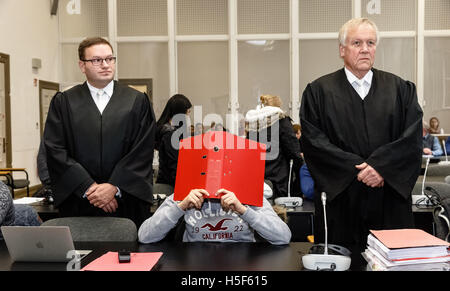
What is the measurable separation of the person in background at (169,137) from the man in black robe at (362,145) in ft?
5.49

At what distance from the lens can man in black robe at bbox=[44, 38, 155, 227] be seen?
2.50 meters

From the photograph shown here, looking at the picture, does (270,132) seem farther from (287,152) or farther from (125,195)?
(125,195)

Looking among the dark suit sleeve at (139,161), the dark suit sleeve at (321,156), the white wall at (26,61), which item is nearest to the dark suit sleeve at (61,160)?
the dark suit sleeve at (139,161)

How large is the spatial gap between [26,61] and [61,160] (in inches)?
249

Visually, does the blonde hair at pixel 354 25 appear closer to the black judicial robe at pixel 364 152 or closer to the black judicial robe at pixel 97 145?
the black judicial robe at pixel 364 152

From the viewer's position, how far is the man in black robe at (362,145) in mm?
2332

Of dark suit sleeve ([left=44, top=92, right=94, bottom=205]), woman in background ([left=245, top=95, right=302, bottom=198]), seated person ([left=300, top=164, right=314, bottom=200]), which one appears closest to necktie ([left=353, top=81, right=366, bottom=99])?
seated person ([left=300, top=164, right=314, bottom=200])

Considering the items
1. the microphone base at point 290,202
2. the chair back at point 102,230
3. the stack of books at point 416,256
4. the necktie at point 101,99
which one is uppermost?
the necktie at point 101,99

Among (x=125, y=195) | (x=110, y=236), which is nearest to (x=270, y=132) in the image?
(x=125, y=195)

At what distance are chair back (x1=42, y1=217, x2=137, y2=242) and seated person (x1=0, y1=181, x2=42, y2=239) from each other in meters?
0.10

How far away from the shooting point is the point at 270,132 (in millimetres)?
4172

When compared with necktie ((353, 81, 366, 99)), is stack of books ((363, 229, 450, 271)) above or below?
below

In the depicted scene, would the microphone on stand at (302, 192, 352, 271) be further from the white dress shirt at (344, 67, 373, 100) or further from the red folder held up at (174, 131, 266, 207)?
the white dress shirt at (344, 67, 373, 100)
